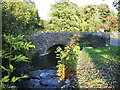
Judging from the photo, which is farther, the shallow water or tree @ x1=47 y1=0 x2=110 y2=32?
tree @ x1=47 y1=0 x2=110 y2=32

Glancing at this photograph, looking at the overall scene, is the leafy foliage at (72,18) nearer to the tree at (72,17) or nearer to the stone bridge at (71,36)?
the tree at (72,17)

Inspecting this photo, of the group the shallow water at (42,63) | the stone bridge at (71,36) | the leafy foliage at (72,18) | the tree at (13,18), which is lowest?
the shallow water at (42,63)

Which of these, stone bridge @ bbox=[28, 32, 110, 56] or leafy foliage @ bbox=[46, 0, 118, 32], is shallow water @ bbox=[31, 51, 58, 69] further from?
leafy foliage @ bbox=[46, 0, 118, 32]

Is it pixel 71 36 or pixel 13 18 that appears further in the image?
pixel 71 36

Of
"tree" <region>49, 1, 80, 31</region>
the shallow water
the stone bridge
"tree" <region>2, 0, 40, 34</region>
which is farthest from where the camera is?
"tree" <region>49, 1, 80, 31</region>

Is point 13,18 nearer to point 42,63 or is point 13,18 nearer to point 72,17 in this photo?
point 42,63

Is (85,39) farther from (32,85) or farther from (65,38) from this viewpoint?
(32,85)

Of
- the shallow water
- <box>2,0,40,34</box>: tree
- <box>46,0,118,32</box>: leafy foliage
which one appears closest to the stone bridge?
the shallow water

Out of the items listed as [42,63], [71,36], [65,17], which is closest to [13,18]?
[42,63]

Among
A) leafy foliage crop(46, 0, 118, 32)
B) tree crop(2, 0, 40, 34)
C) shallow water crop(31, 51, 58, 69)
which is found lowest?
shallow water crop(31, 51, 58, 69)

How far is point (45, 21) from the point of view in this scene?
58.1ft

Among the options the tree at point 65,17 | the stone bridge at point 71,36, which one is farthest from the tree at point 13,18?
the tree at point 65,17

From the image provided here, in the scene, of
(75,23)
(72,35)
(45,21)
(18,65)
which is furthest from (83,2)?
(18,65)

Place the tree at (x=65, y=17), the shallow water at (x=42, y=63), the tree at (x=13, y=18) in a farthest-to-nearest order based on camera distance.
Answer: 1. the tree at (x=65, y=17)
2. the shallow water at (x=42, y=63)
3. the tree at (x=13, y=18)
